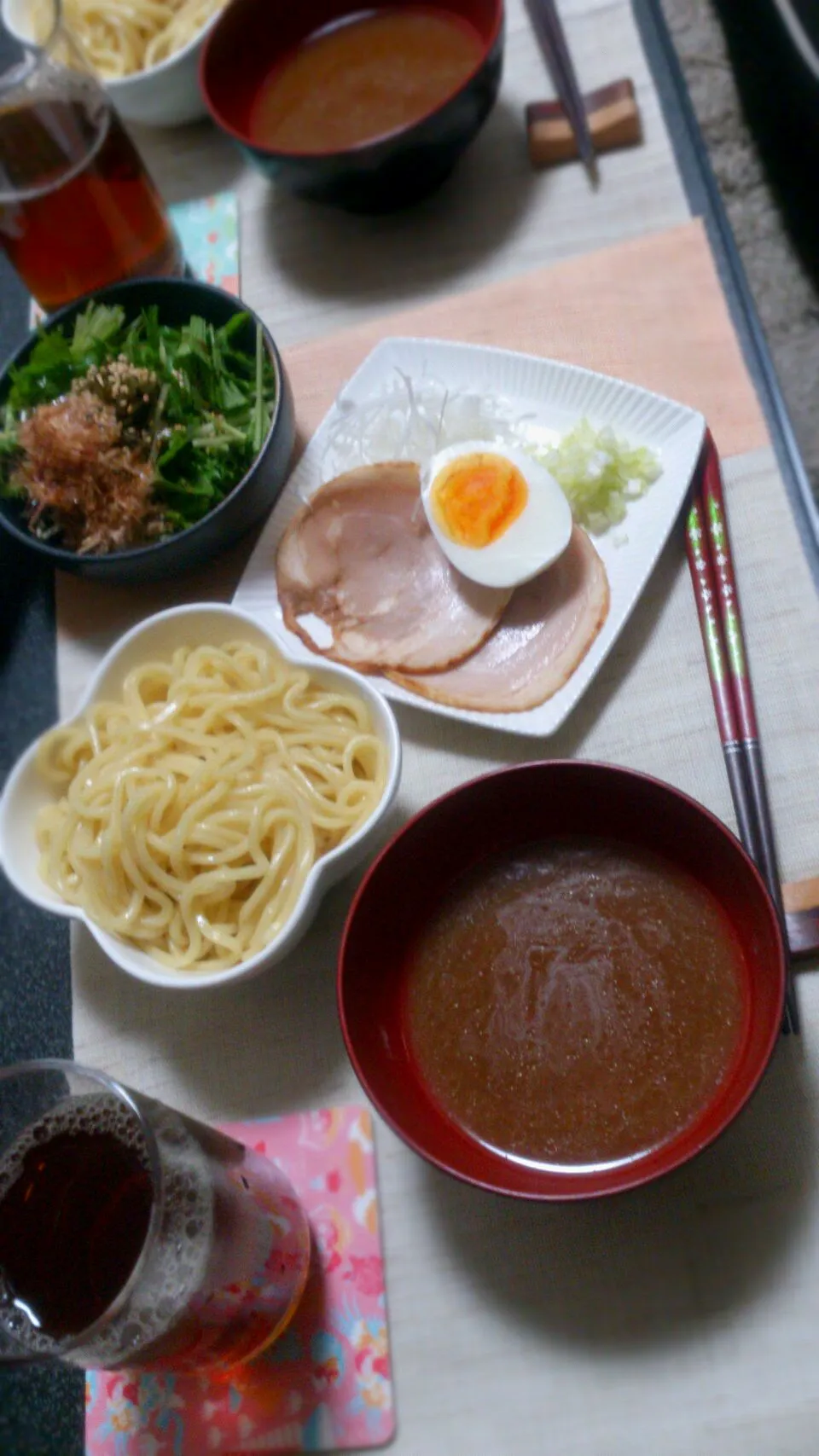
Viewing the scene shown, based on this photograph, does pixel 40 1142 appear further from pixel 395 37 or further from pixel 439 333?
pixel 395 37

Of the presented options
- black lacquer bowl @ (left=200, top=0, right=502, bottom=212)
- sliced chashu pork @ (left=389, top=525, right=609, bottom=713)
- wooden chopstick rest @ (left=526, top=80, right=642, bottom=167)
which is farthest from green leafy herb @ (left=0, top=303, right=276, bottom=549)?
wooden chopstick rest @ (left=526, top=80, right=642, bottom=167)

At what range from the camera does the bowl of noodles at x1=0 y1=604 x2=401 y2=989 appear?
1.16m

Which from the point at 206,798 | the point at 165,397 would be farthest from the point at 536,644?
the point at 165,397

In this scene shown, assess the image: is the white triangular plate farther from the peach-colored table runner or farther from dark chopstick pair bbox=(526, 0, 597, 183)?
dark chopstick pair bbox=(526, 0, 597, 183)

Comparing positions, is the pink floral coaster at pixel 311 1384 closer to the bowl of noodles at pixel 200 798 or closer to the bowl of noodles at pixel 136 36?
the bowl of noodles at pixel 200 798

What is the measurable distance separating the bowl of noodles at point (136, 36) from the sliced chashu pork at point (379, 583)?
807 mm

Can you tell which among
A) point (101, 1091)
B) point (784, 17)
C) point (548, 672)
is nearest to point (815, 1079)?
point (548, 672)

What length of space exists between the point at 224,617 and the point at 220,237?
776 millimetres

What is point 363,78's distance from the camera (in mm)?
1618

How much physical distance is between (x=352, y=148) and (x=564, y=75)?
14.7 inches

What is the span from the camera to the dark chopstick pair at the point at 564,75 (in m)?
1.57

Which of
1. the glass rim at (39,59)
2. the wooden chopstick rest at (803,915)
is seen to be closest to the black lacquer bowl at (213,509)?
the glass rim at (39,59)

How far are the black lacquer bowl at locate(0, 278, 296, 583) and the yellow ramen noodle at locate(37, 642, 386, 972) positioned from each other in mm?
151

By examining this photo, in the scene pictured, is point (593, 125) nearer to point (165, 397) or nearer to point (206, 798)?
point (165, 397)
